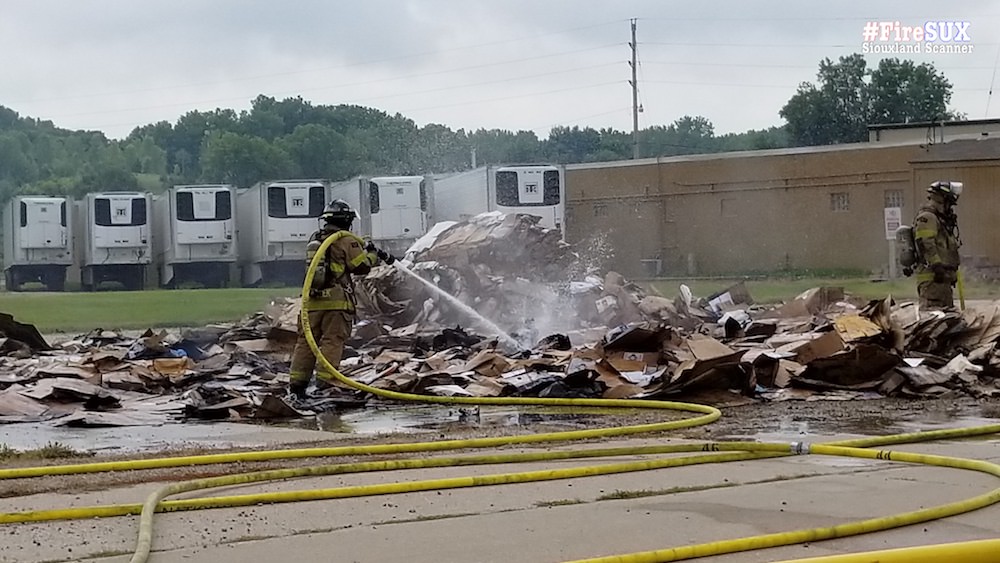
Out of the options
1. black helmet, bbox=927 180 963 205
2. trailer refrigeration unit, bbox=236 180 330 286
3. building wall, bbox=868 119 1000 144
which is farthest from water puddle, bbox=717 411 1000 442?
building wall, bbox=868 119 1000 144

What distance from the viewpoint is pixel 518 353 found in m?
14.2

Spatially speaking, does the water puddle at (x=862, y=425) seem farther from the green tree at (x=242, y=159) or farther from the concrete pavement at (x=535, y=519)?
the green tree at (x=242, y=159)

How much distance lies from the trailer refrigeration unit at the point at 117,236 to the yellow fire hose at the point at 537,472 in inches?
1159

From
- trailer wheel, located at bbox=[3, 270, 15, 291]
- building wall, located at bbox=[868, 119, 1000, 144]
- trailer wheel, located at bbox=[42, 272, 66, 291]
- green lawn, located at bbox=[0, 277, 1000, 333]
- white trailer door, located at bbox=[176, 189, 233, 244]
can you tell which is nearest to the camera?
green lawn, located at bbox=[0, 277, 1000, 333]

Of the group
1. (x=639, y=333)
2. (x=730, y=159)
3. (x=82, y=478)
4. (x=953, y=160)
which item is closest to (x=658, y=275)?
(x=730, y=159)

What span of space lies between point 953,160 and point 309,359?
28.0 metres

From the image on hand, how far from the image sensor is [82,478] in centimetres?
700

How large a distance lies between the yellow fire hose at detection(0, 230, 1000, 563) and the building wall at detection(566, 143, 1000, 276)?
29.9 meters

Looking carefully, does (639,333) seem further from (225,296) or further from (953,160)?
(953,160)

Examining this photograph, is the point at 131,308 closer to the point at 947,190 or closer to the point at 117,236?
the point at 117,236

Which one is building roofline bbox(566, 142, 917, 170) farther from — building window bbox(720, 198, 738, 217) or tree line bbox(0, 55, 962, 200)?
tree line bbox(0, 55, 962, 200)

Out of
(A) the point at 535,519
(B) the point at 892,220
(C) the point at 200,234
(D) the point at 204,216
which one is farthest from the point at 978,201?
(A) the point at 535,519

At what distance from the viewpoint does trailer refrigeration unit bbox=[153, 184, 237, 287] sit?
36.1 m

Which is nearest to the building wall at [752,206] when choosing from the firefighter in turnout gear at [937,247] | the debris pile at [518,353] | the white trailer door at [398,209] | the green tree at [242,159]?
the white trailer door at [398,209]
